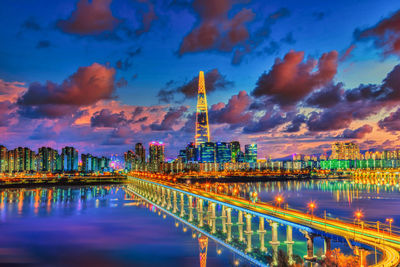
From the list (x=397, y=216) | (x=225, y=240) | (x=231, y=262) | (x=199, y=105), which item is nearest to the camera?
(x=231, y=262)

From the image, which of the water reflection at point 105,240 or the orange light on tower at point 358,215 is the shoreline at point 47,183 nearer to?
the water reflection at point 105,240

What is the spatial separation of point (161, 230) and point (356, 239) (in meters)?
37.6

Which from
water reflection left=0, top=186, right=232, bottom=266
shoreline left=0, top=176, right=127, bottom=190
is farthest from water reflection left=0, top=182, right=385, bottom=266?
shoreline left=0, top=176, right=127, bottom=190

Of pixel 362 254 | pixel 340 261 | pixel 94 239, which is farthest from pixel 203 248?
pixel 362 254

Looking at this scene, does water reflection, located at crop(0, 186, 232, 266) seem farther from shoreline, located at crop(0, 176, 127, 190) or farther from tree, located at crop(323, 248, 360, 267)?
shoreline, located at crop(0, 176, 127, 190)

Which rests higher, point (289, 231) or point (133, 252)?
point (289, 231)

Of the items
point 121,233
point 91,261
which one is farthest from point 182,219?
point 91,261

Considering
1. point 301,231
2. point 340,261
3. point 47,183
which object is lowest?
point 47,183

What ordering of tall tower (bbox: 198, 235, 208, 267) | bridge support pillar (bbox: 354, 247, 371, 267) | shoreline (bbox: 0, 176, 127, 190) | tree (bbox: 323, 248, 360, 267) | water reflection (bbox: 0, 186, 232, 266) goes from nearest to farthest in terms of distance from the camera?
bridge support pillar (bbox: 354, 247, 371, 267) < tree (bbox: 323, 248, 360, 267) < tall tower (bbox: 198, 235, 208, 267) < water reflection (bbox: 0, 186, 232, 266) < shoreline (bbox: 0, 176, 127, 190)

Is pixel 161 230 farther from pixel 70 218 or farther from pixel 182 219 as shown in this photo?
pixel 70 218

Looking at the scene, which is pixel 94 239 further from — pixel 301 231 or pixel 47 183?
pixel 47 183

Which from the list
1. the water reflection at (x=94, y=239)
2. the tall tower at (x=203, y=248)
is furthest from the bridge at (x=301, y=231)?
the water reflection at (x=94, y=239)

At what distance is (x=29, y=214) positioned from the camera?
7888cm

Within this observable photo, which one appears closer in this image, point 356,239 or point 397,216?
point 356,239
